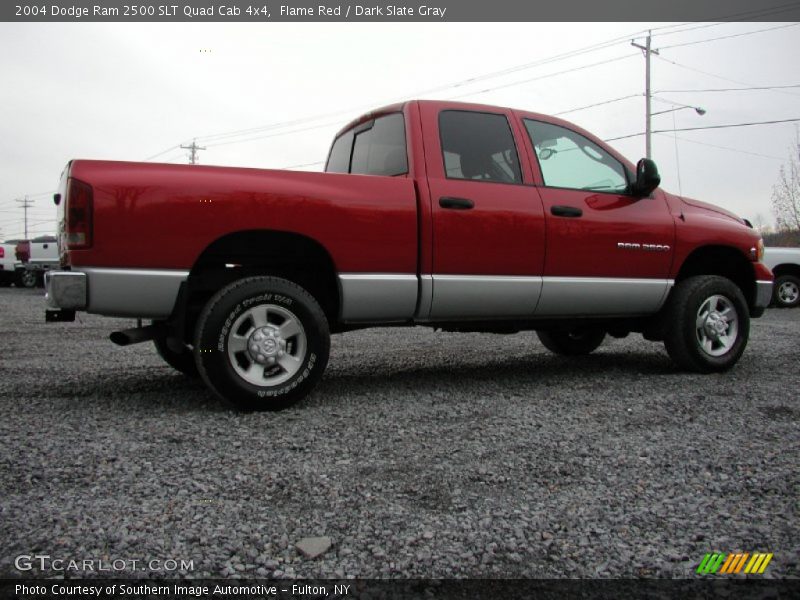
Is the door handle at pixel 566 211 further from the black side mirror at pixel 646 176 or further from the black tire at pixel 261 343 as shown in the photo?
the black tire at pixel 261 343

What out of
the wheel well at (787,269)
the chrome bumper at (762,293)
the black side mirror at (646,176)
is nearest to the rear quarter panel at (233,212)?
the black side mirror at (646,176)

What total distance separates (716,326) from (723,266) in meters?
0.73

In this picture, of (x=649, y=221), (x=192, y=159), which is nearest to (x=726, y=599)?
(x=649, y=221)

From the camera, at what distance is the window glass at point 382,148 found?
186 inches

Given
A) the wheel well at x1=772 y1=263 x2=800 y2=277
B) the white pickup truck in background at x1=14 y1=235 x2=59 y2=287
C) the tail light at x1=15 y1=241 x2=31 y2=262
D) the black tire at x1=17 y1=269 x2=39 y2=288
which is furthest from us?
the black tire at x1=17 y1=269 x2=39 y2=288

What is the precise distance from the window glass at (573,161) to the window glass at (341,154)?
1435 millimetres

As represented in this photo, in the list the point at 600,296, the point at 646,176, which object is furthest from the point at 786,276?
the point at 600,296

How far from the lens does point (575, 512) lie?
2559 mm

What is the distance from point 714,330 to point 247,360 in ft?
12.3

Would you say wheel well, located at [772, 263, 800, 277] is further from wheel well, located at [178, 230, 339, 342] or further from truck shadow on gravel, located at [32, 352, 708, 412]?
wheel well, located at [178, 230, 339, 342]

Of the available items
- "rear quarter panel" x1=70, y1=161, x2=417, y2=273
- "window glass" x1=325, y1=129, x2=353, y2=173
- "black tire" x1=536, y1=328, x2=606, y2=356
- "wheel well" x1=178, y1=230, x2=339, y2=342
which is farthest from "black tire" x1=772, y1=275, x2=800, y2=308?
"wheel well" x1=178, y1=230, x2=339, y2=342

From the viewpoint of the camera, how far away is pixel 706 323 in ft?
18.0

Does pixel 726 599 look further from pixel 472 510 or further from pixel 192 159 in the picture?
pixel 192 159

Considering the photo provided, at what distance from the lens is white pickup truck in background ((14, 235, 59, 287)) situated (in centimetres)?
2039
